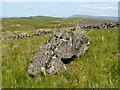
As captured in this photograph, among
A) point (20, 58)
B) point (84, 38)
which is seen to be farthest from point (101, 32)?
point (20, 58)

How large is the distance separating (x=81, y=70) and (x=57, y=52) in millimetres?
1846

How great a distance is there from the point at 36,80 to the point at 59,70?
54.8 inches

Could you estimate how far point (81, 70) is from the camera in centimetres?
1345

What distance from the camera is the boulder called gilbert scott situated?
45.5 feet

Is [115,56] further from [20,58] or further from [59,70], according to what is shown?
[20,58]

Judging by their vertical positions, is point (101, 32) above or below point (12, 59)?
above

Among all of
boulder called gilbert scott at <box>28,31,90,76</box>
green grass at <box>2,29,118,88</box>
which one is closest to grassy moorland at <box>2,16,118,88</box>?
green grass at <box>2,29,118,88</box>

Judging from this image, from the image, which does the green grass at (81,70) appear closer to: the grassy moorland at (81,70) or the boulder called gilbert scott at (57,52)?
the grassy moorland at (81,70)

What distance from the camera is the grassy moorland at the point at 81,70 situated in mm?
Result: 11914

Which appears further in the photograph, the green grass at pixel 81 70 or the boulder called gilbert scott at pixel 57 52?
the boulder called gilbert scott at pixel 57 52

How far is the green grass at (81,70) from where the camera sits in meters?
11.9

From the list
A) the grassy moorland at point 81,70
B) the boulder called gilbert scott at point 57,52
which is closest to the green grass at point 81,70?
the grassy moorland at point 81,70

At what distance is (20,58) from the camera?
16453 mm

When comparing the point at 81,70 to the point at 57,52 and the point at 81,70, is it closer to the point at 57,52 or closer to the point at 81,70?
the point at 81,70
